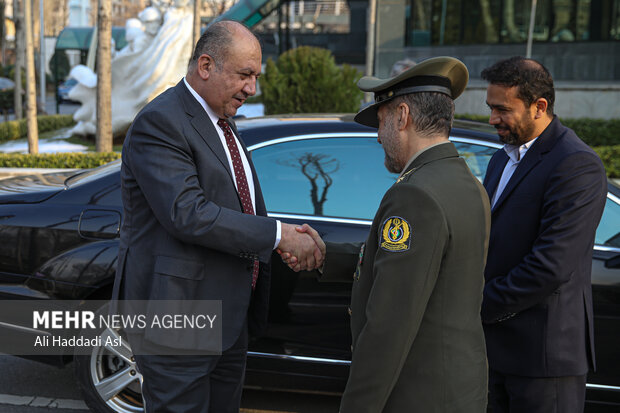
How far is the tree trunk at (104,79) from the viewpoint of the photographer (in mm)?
11508

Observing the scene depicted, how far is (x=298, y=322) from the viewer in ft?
10.5

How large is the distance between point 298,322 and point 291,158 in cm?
86

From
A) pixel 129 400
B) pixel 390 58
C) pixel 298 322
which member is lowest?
pixel 129 400

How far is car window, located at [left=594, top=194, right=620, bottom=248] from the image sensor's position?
3.10m

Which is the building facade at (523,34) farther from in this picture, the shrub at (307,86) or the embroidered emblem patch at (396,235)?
the embroidered emblem patch at (396,235)

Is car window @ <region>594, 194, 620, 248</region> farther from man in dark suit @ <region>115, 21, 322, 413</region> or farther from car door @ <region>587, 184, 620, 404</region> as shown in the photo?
man in dark suit @ <region>115, 21, 322, 413</region>

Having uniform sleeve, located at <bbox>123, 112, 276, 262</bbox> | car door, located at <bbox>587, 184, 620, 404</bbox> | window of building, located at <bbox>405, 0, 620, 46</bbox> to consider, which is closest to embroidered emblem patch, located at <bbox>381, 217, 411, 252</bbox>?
uniform sleeve, located at <bbox>123, 112, 276, 262</bbox>

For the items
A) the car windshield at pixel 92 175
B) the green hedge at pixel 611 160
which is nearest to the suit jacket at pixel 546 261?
the car windshield at pixel 92 175

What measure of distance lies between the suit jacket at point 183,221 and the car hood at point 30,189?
4.27 ft

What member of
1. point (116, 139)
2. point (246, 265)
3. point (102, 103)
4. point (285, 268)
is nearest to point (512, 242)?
point (246, 265)

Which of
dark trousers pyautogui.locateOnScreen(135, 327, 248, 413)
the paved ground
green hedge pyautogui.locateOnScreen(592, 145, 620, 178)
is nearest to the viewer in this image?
→ dark trousers pyautogui.locateOnScreen(135, 327, 248, 413)

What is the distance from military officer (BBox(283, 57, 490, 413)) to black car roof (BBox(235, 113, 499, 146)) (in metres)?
1.56

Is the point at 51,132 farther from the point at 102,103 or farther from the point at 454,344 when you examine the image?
the point at 454,344

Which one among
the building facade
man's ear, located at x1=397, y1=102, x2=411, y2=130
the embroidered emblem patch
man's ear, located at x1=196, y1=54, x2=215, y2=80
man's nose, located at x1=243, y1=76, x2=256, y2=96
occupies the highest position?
the building facade
